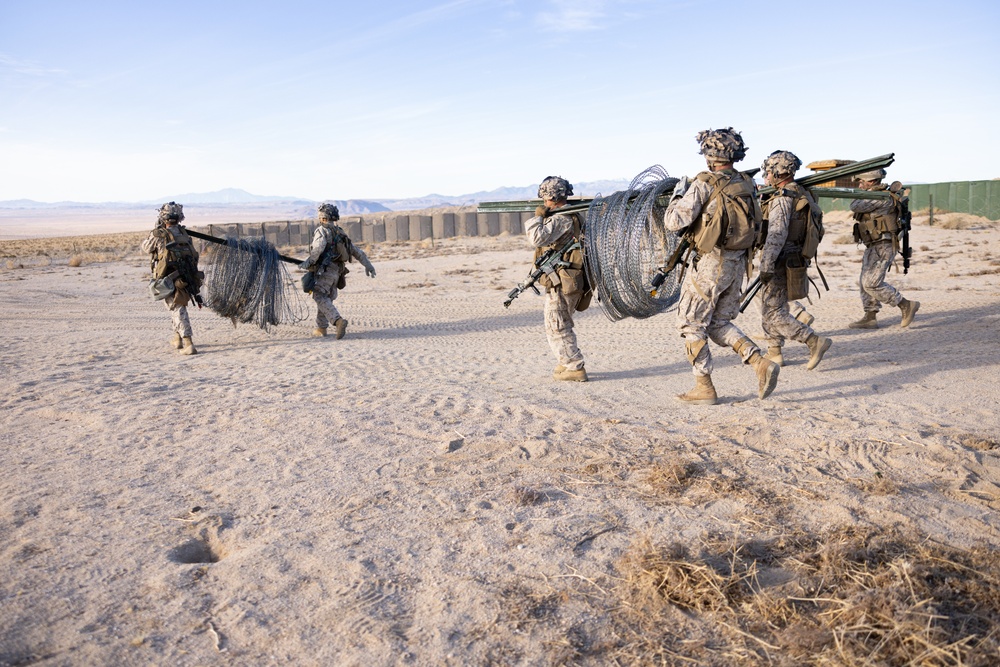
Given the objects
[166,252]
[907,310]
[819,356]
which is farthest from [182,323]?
[907,310]

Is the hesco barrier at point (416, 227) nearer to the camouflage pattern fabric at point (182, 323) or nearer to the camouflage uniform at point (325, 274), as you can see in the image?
the camouflage uniform at point (325, 274)

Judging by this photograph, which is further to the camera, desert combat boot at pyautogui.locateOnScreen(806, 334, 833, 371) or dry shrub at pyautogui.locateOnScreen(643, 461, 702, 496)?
desert combat boot at pyautogui.locateOnScreen(806, 334, 833, 371)

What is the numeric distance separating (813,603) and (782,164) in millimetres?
4298

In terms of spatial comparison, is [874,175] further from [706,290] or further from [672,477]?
[672,477]

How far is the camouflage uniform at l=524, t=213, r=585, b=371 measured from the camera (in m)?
5.96

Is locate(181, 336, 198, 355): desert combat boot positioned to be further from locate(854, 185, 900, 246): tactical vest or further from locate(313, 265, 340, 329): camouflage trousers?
locate(854, 185, 900, 246): tactical vest

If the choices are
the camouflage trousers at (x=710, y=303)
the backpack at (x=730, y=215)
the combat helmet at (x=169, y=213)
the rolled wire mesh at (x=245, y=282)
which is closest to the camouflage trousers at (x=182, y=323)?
the rolled wire mesh at (x=245, y=282)

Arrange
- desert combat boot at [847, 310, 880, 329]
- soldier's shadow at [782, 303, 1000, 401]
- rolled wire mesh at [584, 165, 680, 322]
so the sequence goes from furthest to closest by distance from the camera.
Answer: desert combat boot at [847, 310, 880, 329] < soldier's shadow at [782, 303, 1000, 401] < rolled wire mesh at [584, 165, 680, 322]

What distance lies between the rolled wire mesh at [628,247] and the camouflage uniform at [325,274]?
3.71m

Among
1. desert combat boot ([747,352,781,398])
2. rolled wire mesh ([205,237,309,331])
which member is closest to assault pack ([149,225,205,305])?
rolled wire mesh ([205,237,309,331])

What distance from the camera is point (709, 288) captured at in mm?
5250

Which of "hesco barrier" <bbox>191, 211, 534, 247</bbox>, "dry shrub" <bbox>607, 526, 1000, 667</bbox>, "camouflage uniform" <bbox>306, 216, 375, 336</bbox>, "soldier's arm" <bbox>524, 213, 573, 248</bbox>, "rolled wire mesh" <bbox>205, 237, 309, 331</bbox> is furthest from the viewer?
"hesco barrier" <bbox>191, 211, 534, 247</bbox>

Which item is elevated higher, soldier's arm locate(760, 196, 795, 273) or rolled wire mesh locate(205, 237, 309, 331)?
soldier's arm locate(760, 196, 795, 273)

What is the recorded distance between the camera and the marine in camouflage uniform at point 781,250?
19.8 ft
